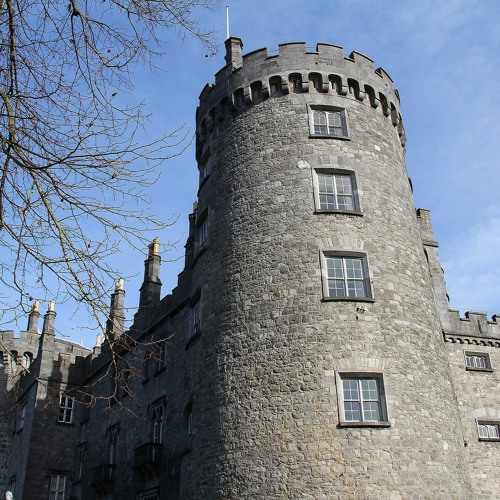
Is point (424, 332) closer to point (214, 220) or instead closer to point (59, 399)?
point (214, 220)

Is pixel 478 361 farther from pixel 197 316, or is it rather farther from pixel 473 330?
pixel 197 316

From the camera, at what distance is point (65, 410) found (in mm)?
31703

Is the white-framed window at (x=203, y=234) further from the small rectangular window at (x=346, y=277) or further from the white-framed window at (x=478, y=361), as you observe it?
the white-framed window at (x=478, y=361)

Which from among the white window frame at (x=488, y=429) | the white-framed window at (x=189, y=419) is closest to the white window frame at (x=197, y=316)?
the white-framed window at (x=189, y=419)

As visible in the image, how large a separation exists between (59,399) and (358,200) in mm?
20590

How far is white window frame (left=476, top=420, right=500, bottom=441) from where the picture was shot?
63.0ft

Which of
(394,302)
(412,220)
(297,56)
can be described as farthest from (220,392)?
(297,56)

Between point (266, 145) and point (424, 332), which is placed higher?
point (266, 145)

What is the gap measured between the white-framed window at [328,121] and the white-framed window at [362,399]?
747cm

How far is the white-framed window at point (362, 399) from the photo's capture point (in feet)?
48.3

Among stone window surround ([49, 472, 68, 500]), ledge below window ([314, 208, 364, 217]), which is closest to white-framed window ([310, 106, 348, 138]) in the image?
ledge below window ([314, 208, 364, 217])

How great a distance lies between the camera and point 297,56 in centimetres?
1975

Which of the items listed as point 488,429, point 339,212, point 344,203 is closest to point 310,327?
point 339,212

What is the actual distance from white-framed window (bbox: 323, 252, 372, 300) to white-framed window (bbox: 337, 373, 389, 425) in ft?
6.76
